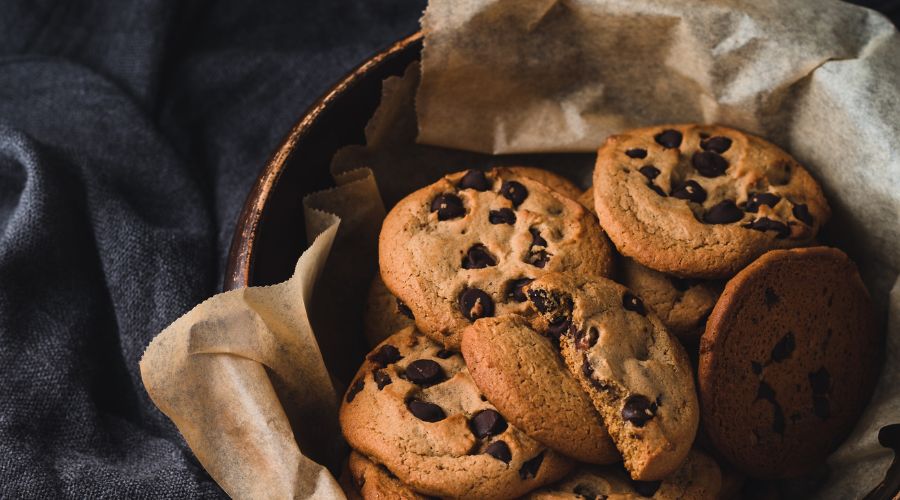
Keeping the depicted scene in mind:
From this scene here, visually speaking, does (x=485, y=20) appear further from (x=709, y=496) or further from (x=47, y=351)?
(x=47, y=351)

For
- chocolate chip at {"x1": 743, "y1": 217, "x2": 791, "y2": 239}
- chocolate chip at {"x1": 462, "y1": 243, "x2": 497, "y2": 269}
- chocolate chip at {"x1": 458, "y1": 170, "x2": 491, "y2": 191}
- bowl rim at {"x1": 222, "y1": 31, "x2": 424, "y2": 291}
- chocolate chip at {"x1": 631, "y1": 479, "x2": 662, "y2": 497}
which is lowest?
chocolate chip at {"x1": 631, "y1": 479, "x2": 662, "y2": 497}

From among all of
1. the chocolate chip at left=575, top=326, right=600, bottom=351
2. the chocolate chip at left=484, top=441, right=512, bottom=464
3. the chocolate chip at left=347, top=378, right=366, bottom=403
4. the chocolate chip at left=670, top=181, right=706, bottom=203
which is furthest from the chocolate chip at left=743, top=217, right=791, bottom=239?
the chocolate chip at left=347, top=378, right=366, bottom=403

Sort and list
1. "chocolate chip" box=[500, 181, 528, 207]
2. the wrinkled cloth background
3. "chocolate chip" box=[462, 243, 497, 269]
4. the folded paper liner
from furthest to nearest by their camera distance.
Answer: the wrinkled cloth background → "chocolate chip" box=[500, 181, 528, 207] → "chocolate chip" box=[462, 243, 497, 269] → the folded paper liner

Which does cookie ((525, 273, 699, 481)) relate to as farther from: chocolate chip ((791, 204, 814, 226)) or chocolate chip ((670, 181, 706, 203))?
chocolate chip ((791, 204, 814, 226))

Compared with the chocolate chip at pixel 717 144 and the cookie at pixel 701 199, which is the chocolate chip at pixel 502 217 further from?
the chocolate chip at pixel 717 144

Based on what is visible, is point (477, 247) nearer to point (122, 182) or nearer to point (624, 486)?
point (624, 486)

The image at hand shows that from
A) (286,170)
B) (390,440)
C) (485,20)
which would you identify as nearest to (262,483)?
(390,440)

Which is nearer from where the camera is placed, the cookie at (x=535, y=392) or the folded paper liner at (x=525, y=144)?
the cookie at (x=535, y=392)

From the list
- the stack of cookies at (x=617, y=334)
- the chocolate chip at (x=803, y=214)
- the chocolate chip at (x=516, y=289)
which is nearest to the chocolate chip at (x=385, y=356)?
the stack of cookies at (x=617, y=334)
